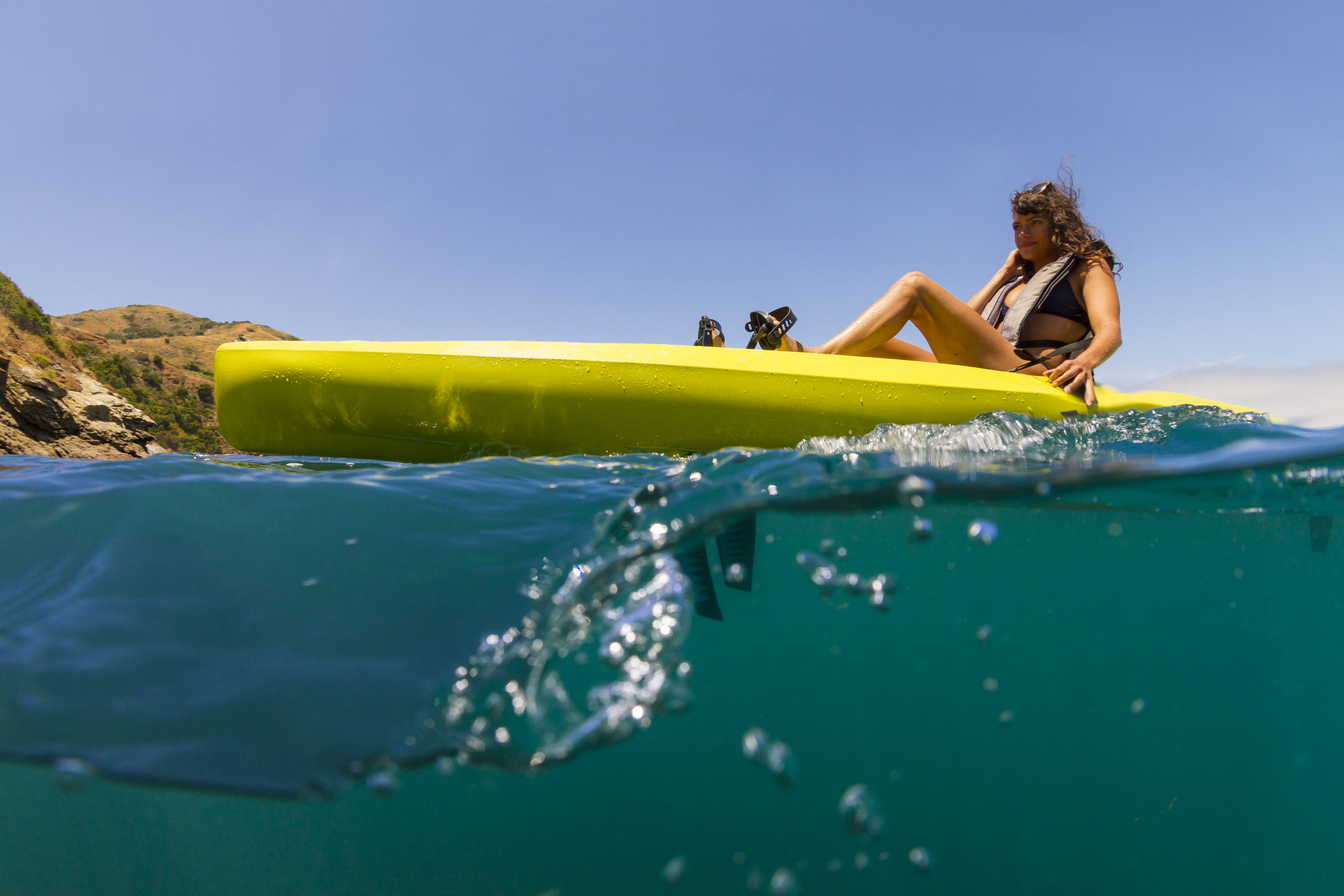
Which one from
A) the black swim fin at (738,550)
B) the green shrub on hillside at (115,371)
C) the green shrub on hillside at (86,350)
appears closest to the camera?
the black swim fin at (738,550)

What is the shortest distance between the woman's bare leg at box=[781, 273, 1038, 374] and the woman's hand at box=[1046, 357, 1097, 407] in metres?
0.33

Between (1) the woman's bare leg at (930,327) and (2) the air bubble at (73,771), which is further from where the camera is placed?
(1) the woman's bare leg at (930,327)

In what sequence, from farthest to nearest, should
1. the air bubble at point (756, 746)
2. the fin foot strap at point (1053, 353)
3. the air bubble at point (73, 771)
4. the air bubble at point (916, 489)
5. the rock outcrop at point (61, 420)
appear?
the rock outcrop at point (61, 420) < the air bubble at point (756, 746) < the fin foot strap at point (1053, 353) < the air bubble at point (916, 489) < the air bubble at point (73, 771)

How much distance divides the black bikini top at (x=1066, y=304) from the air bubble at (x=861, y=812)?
3.12 metres

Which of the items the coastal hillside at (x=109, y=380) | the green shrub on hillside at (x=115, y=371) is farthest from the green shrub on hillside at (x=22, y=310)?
the green shrub on hillside at (x=115, y=371)

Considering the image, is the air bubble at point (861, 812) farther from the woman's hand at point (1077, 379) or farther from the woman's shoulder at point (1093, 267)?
the woman's shoulder at point (1093, 267)

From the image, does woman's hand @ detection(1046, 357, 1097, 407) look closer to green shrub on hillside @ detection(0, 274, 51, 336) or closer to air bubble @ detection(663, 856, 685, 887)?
air bubble @ detection(663, 856, 685, 887)

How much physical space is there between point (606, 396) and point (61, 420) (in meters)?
13.6

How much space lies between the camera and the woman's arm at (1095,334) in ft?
10.6

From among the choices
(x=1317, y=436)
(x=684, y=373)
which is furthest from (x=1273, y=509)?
(x=684, y=373)

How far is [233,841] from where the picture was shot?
337 centimetres

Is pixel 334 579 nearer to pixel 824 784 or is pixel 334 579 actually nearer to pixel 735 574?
pixel 735 574

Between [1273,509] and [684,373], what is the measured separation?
355 centimetres

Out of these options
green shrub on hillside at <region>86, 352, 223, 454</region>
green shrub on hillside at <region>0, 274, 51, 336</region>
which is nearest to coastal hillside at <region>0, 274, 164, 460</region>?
green shrub on hillside at <region>0, 274, 51, 336</region>
